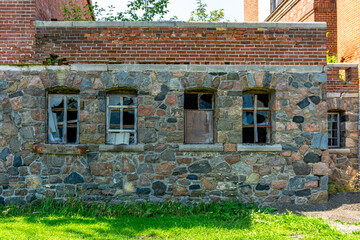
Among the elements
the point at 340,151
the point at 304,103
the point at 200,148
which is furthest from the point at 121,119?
the point at 340,151

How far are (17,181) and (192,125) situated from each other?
14.0ft

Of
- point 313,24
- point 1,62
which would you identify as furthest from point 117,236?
point 313,24

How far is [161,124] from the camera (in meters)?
7.19

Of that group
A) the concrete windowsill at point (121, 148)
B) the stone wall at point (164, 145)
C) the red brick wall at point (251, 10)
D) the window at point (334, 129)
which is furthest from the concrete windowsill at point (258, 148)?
the red brick wall at point (251, 10)

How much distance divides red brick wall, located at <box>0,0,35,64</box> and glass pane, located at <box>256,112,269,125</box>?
5.63m

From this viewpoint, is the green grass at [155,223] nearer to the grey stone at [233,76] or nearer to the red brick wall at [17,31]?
the grey stone at [233,76]

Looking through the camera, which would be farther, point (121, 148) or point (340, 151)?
point (340, 151)

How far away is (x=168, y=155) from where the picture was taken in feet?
23.5

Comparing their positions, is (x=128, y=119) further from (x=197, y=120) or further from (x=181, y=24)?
(x=181, y=24)

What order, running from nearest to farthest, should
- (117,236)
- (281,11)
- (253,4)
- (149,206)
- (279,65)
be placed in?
(117,236), (149,206), (279,65), (281,11), (253,4)

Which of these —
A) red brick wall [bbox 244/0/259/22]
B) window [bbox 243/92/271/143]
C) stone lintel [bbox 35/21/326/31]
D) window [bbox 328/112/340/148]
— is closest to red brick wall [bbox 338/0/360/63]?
window [bbox 328/112/340/148]

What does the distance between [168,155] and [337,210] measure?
13.2 feet

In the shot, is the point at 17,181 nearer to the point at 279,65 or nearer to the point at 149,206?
the point at 149,206

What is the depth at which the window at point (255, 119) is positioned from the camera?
7.56 m
